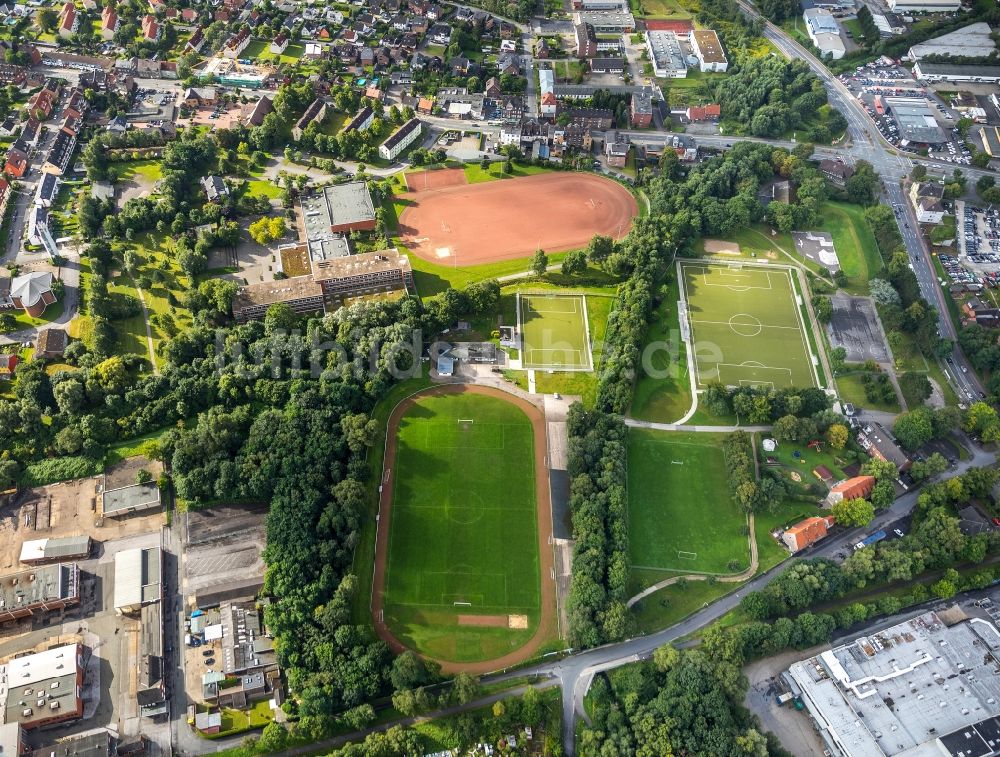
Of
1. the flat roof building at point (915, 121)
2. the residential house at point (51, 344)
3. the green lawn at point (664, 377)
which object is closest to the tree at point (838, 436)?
the green lawn at point (664, 377)

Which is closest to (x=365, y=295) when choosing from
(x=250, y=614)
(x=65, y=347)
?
(x=65, y=347)

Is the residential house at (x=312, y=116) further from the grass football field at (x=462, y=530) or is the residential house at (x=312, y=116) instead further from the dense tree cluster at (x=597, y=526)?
the dense tree cluster at (x=597, y=526)

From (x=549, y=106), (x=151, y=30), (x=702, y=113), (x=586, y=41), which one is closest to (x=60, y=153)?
(x=151, y=30)

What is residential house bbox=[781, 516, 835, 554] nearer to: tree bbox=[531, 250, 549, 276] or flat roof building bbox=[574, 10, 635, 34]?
tree bbox=[531, 250, 549, 276]

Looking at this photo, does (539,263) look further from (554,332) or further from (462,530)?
(462,530)

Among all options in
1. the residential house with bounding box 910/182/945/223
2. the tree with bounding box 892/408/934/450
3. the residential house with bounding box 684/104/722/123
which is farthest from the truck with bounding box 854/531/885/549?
the residential house with bounding box 684/104/722/123

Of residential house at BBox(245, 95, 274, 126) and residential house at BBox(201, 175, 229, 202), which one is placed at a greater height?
residential house at BBox(245, 95, 274, 126)

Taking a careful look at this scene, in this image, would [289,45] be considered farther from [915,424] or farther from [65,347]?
[915,424]
